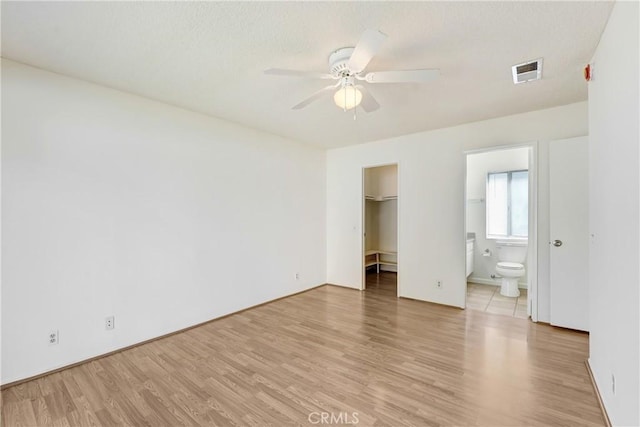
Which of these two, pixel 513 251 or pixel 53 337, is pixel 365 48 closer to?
pixel 53 337

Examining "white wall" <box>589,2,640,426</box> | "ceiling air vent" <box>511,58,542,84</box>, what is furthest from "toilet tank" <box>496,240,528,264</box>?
"ceiling air vent" <box>511,58,542,84</box>

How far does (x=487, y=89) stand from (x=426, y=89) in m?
0.59

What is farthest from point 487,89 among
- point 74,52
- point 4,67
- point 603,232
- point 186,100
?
point 4,67

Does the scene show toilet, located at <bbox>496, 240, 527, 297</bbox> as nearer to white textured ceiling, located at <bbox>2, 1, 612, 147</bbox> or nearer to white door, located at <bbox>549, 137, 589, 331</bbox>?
white door, located at <bbox>549, 137, 589, 331</bbox>

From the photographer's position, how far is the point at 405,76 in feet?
6.27

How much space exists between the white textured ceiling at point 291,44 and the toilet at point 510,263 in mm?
2435

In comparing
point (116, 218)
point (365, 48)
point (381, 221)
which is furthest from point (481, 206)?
point (116, 218)

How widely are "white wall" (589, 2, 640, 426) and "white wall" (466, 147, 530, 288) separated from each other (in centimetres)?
309

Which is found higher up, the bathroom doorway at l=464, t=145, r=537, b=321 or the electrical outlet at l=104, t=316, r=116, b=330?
the bathroom doorway at l=464, t=145, r=537, b=321

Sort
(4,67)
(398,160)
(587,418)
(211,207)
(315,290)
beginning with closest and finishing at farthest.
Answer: (587,418), (4,67), (211,207), (398,160), (315,290)

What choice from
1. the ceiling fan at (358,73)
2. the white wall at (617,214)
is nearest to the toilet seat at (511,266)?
the white wall at (617,214)

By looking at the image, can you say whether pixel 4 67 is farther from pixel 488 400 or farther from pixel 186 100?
pixel 488 400

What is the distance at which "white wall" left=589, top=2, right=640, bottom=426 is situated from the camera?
135cm

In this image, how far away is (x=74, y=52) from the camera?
6.81 feet
